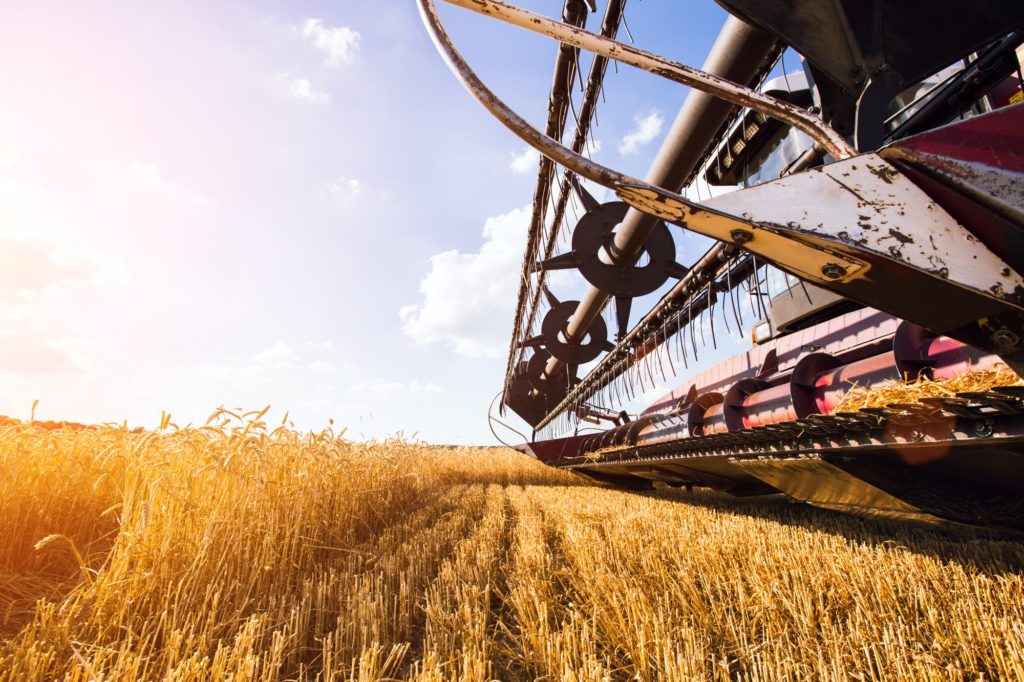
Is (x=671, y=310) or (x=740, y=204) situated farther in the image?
(x=671, y=310)

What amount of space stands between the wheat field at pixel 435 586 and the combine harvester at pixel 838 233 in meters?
0.40

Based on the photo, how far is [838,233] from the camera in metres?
0.83

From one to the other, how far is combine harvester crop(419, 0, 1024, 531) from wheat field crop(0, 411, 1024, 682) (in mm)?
397

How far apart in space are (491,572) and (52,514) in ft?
9.15

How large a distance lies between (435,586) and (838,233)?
2167 millimetres

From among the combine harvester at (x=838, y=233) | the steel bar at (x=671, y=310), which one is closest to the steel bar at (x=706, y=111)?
the combine harvester at (x=838, y=233)

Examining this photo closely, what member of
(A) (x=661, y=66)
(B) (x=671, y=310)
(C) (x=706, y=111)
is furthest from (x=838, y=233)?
(B) (x=671, y=310)

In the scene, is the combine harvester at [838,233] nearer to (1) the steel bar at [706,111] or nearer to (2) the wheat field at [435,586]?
(1) the steel bar at [706,111]

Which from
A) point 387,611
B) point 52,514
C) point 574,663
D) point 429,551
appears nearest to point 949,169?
point 574,663

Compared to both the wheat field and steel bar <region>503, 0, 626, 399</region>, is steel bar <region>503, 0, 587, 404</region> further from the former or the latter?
the wheat field

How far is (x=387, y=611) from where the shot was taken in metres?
2.18

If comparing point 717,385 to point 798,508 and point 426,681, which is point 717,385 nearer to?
point 798,508

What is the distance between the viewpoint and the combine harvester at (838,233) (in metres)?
0.85

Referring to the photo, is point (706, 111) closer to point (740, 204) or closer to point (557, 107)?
point (557, 107)
